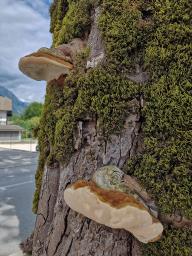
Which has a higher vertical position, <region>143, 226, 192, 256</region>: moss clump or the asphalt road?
<region>143, 226, 192, 256</region>: moss clump

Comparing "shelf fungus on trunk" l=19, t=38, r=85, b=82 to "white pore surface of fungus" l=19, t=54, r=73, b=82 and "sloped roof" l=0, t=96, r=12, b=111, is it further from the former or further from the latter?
"sloped roof" l=0, t=96, r=12, b=111

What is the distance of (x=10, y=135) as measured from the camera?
23.4 meters

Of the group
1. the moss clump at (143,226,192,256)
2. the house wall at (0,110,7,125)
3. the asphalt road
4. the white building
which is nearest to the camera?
the moss clump at (143,226,192,256)

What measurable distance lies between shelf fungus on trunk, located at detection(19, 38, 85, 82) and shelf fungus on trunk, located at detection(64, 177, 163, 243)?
0.47m

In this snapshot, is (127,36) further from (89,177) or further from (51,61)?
(89,177)

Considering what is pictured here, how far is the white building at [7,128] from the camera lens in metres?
22.9

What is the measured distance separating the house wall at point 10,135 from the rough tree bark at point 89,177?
2286cm

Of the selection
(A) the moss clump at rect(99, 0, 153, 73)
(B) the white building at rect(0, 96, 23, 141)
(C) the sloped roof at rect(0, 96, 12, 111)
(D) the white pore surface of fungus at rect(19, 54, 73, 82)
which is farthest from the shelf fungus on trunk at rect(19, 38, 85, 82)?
(C) the sloped roof at rect(0, 96, 12, 111)

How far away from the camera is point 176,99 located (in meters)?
0.93

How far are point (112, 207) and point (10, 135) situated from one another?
23.8m

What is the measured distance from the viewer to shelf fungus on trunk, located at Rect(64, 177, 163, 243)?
0.75 metres

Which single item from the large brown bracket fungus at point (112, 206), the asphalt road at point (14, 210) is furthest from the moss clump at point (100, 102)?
the asphalt road at point (14, 210)

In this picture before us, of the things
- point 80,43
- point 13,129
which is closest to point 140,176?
point 80,43

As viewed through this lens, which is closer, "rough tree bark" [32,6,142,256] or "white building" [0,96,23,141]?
"rough tree bark" [32,6,142,256]
